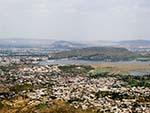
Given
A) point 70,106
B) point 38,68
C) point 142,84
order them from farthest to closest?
point 38,68, point 142,84, point 70,106

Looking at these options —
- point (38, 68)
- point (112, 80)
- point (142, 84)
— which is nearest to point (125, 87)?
point (142, 84)

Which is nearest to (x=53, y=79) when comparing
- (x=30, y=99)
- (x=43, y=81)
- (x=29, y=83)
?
(x=43, y=81)

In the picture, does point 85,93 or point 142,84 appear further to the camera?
point 142,84

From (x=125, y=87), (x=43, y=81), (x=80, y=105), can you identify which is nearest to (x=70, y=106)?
(x=80, y=105)

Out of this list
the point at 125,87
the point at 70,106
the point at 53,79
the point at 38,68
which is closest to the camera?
the point at 70,106

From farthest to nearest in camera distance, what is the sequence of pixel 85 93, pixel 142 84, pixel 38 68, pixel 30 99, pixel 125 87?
pixel 38 68 → pixel 142 84 → pixel 125 87 → pixel 85 93 → pixel 30 99

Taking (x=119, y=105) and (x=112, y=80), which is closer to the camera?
(x=119, y=105)

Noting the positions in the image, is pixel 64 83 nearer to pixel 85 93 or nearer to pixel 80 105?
pixel 85 93

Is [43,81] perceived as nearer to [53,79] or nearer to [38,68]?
[53,79]

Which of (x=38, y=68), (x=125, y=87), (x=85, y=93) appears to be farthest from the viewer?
(x=38, y=68)
